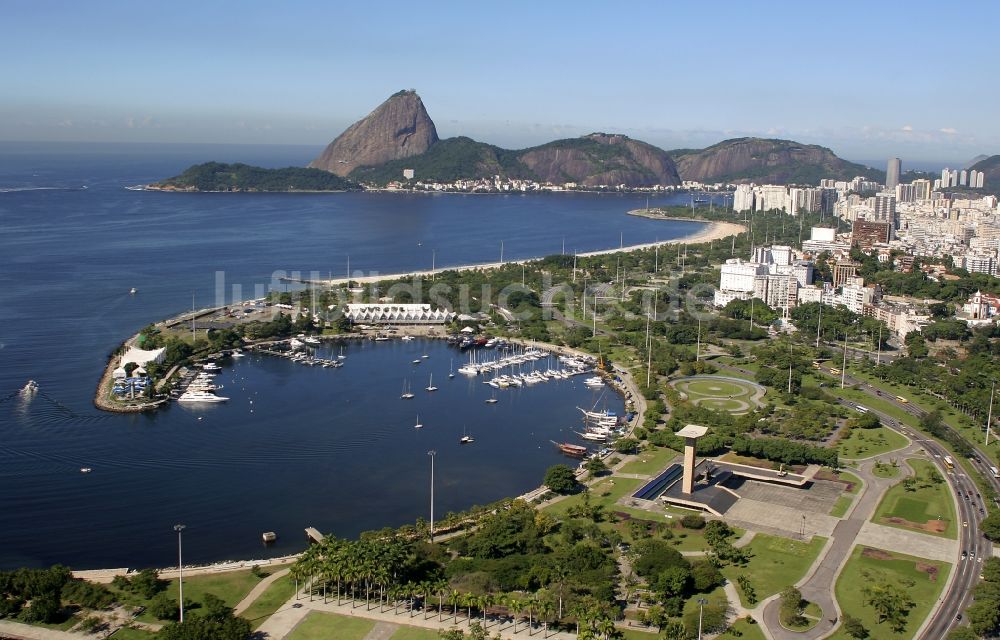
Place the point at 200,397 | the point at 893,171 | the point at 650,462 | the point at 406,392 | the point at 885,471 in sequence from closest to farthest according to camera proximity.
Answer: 1. the point at 885,471
2. the point at 650,462
3. the point at 200,397
4. the point at 406,392
5. the point at 893,171

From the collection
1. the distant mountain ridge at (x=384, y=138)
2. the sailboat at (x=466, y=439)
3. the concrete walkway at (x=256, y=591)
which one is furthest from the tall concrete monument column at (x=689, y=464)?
the distant mountain ridge at (x=384, y=138)

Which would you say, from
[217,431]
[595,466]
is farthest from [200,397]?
[595,466]

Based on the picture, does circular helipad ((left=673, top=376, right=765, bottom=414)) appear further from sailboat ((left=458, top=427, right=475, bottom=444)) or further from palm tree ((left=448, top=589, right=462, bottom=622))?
palm tree ((left=448, top=589, right=462, bottom=622))

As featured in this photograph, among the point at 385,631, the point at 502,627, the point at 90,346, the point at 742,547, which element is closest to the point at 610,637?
the point at 502,627

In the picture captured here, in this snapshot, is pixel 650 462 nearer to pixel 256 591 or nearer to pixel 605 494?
pixel 605 494

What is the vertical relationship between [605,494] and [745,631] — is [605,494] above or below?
above

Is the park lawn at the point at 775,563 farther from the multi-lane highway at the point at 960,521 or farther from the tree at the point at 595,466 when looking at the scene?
the tree at the point at 595,466
